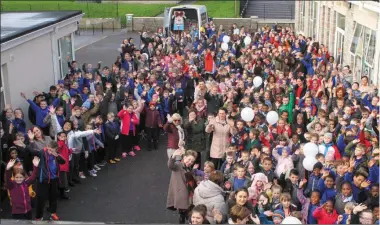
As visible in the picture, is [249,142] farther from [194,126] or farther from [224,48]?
[224,48]

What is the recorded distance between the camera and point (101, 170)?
450 inches

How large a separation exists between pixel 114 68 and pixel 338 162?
9232 mm

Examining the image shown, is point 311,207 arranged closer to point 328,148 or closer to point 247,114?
point 328,148

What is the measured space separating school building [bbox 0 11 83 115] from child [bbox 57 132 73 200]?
2737 millimetres

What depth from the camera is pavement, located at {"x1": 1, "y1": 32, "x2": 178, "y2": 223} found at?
30.2ft

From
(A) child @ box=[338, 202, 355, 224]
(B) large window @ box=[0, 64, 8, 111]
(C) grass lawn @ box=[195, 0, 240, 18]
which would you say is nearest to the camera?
(A) child @ box=[338, 202, 355, 224]

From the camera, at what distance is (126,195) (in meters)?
10.2

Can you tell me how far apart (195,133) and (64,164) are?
8.28 feet

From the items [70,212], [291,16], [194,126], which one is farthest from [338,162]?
[291,16]

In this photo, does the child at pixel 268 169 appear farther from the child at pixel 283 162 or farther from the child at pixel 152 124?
the child at pixel 152 124

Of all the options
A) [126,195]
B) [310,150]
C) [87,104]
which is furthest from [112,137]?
[310,150]

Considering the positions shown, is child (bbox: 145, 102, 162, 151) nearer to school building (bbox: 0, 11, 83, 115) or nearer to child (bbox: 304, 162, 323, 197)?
school building (bbox: 0, 11, 83, 115)

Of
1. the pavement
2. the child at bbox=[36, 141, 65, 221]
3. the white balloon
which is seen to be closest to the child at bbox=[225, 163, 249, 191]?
the pavement

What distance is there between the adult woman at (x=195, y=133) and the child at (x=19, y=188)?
313 centimetres
